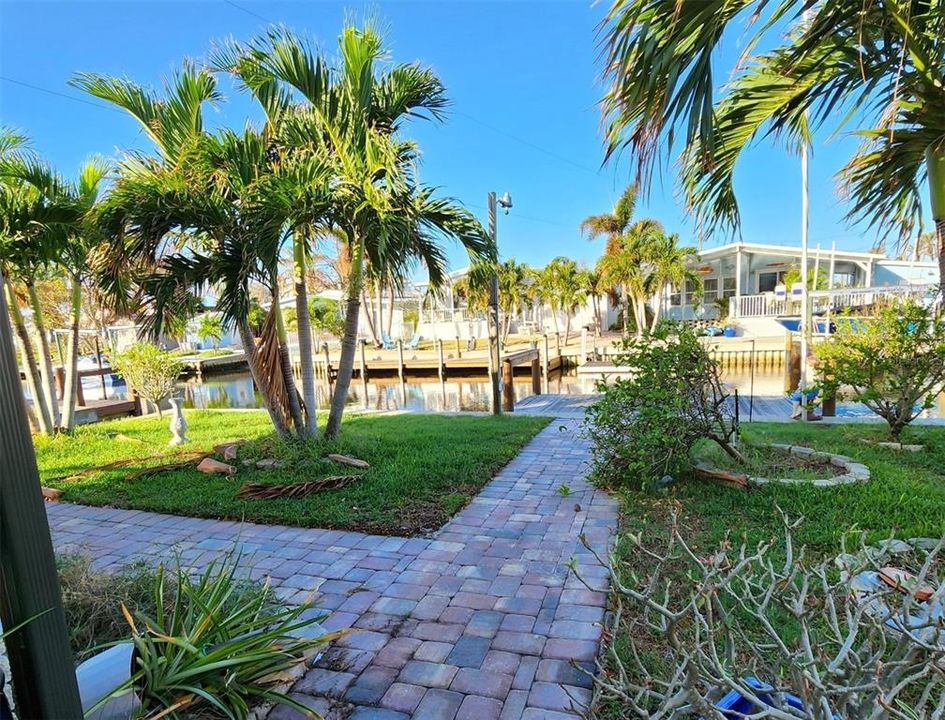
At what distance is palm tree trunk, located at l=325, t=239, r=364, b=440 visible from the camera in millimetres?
5453

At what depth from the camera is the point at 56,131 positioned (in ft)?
21.6

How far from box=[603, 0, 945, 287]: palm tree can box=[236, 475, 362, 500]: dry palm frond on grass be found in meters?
3.69

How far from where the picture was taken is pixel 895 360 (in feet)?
17.5

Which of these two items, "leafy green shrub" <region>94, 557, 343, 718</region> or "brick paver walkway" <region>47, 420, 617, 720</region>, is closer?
"leafy green shrub" <region>94, 557, 343, 718</region>

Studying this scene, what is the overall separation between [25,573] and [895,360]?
6.89 meters

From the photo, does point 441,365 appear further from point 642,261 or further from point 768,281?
point 768,281

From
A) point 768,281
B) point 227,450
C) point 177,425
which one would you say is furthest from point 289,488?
point 768,281

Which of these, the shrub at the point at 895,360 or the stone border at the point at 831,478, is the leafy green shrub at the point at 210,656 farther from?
the shrub at the point at 895,360

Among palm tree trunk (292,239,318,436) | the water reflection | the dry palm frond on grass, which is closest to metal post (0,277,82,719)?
the dry palm frond on grass

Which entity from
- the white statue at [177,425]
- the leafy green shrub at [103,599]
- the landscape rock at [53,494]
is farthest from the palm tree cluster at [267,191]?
the leafy green shrub at [103,599]

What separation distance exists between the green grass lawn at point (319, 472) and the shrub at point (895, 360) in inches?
151

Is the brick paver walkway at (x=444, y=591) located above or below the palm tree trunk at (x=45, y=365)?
below

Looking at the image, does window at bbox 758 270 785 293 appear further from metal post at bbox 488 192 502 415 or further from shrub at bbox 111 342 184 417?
shrub at bbox 111 342 184 417

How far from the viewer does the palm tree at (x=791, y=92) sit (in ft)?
7.28
